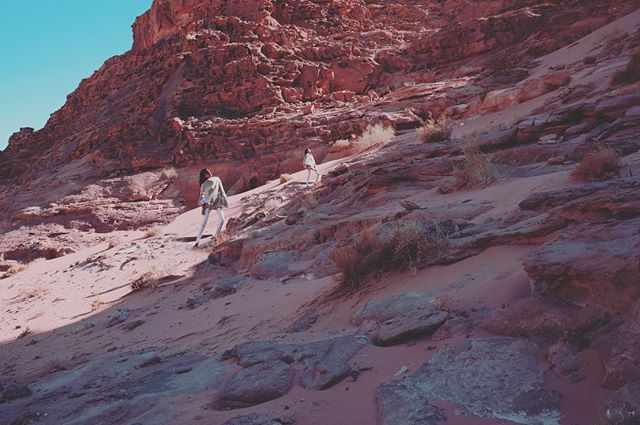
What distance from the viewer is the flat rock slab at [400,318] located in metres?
2.70

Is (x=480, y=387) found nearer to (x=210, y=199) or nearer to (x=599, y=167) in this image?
(x=599, y=167)

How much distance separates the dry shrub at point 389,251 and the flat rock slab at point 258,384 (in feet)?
4.87

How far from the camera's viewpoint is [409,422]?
6.11 feet

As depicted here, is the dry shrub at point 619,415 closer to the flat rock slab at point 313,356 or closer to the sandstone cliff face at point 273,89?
the flat rock slab at point 313,356

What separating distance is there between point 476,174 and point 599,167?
7.05 feet

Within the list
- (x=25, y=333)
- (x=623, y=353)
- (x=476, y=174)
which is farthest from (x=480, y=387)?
(x=25, y=333)

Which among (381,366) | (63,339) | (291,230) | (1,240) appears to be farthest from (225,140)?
(381,366)

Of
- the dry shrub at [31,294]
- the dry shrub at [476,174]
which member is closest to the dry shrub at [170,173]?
the dry shrub at [31,294]

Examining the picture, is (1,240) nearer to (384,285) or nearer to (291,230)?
(291,230)

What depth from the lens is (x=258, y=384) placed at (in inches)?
104

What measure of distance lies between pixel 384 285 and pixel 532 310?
1.69 meters

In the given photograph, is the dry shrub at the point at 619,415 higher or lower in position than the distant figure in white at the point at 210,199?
lower

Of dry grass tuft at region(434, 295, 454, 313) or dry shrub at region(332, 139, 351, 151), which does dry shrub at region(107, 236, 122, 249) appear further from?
dry grass tuft at region(434, 295, 454, 313)

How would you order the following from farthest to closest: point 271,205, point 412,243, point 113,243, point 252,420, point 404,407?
point 113,243 → point 271,205 → point 412,243 → point 252,420 → point 404,407
